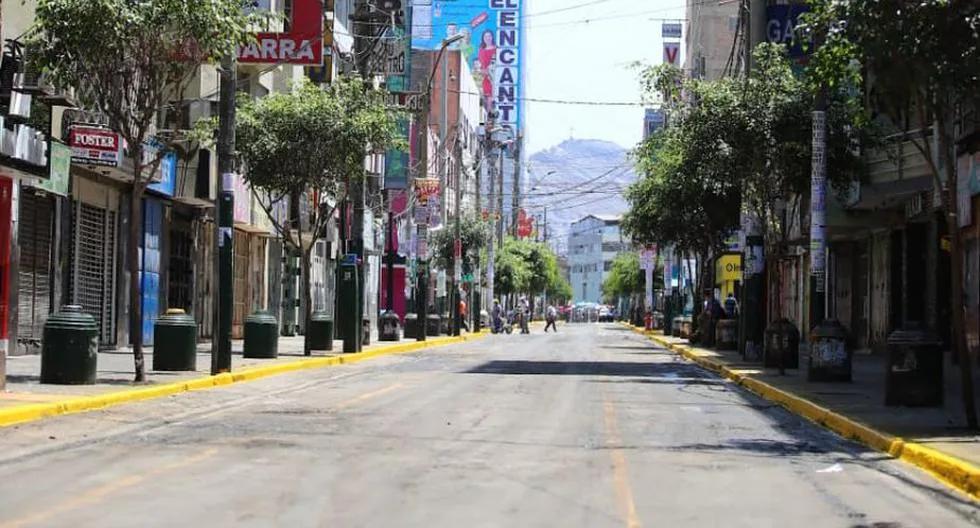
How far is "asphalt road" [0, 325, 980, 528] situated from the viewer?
8703 mm

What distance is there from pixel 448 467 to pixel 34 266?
58.2ft

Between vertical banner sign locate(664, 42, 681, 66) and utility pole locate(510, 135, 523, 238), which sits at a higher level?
vertical banner sign locate(664, 42, 681, 66)

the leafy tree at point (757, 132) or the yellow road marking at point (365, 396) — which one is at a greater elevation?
the leafy tree at point (757, 132)

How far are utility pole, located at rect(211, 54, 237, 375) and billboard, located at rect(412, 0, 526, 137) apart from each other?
94624 mm

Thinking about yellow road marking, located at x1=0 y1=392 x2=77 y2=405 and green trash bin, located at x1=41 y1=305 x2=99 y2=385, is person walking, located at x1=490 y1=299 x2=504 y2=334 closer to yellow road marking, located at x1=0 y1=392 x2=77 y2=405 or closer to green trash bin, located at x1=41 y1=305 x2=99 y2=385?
green trash bin, located at x1=41 y1=305 x2=99 y2=385

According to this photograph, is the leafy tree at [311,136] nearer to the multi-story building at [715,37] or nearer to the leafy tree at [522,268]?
the multi-story building at [715,37]

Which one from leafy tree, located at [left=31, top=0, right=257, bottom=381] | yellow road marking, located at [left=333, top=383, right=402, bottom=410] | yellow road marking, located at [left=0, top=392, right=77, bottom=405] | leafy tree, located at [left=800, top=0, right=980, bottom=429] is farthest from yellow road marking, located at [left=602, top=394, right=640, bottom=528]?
leafy tree, located at [left=31, top=0, right=257, bottom=381]

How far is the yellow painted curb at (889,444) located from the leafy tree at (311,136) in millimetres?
11134

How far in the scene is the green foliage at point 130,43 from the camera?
57.6ft

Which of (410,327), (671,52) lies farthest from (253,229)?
(671,52)

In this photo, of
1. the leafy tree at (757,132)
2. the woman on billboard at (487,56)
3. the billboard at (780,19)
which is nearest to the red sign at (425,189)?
the billboard at (780,19)

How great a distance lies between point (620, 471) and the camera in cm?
1103

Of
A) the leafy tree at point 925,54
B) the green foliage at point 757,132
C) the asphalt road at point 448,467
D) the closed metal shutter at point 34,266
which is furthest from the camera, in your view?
the green foliage at point 757,132

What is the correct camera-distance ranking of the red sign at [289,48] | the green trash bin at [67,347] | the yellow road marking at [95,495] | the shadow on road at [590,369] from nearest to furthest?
the yellow road marking at [95,495] < the green trash bin at [67,347] < the red sign at [289,48] < the shadow on road at [590,369]
